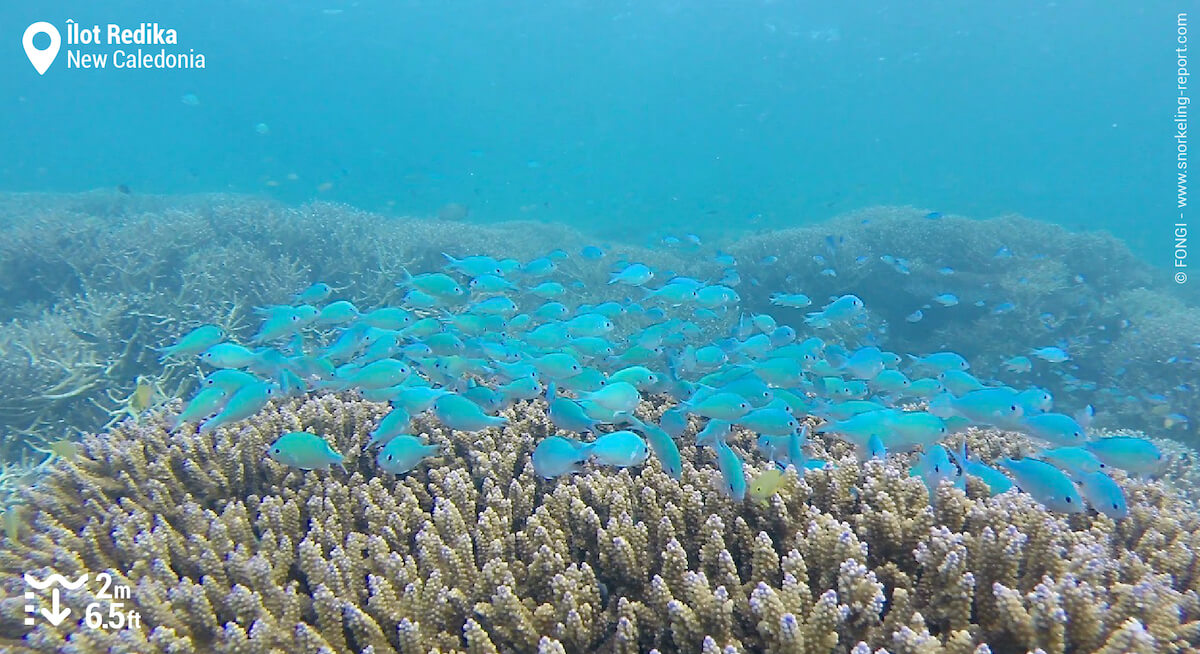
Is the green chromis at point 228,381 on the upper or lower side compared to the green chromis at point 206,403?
upper

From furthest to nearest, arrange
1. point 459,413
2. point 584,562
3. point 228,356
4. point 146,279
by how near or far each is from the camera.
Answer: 1. point 146,279
2. point 228,356
3. point 459,413
4. point 584,562

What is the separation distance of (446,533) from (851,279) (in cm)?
1460

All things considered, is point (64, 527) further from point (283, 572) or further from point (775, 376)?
point (775, 376)

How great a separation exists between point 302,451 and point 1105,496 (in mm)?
4545

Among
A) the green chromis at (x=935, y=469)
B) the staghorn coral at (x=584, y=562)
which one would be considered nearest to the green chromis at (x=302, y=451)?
the staghorn coral at (x=584, y=562)

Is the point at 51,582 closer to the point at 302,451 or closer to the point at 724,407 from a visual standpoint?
the point at 302,451

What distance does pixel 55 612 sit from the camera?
278 centimetres

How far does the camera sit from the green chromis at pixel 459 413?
12.3ft

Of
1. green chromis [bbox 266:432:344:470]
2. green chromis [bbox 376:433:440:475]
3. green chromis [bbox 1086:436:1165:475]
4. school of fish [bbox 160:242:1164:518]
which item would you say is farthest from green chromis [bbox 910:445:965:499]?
green chromis [bbox 266:432:344:470]

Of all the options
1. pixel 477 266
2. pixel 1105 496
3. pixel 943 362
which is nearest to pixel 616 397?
pixel 1105 496

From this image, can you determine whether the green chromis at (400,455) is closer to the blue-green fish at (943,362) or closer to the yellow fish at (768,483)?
the yellow fish at (768,483)

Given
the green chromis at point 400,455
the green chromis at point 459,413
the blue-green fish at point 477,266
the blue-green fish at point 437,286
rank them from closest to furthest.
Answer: the green chromis at point 400,455, the green chromis at point 459,413, the blue-green fish at point 437,286, the blue-green fish at point 477,266

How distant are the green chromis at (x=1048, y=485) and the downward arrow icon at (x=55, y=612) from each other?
4775 millimetres

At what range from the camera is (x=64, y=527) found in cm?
345
